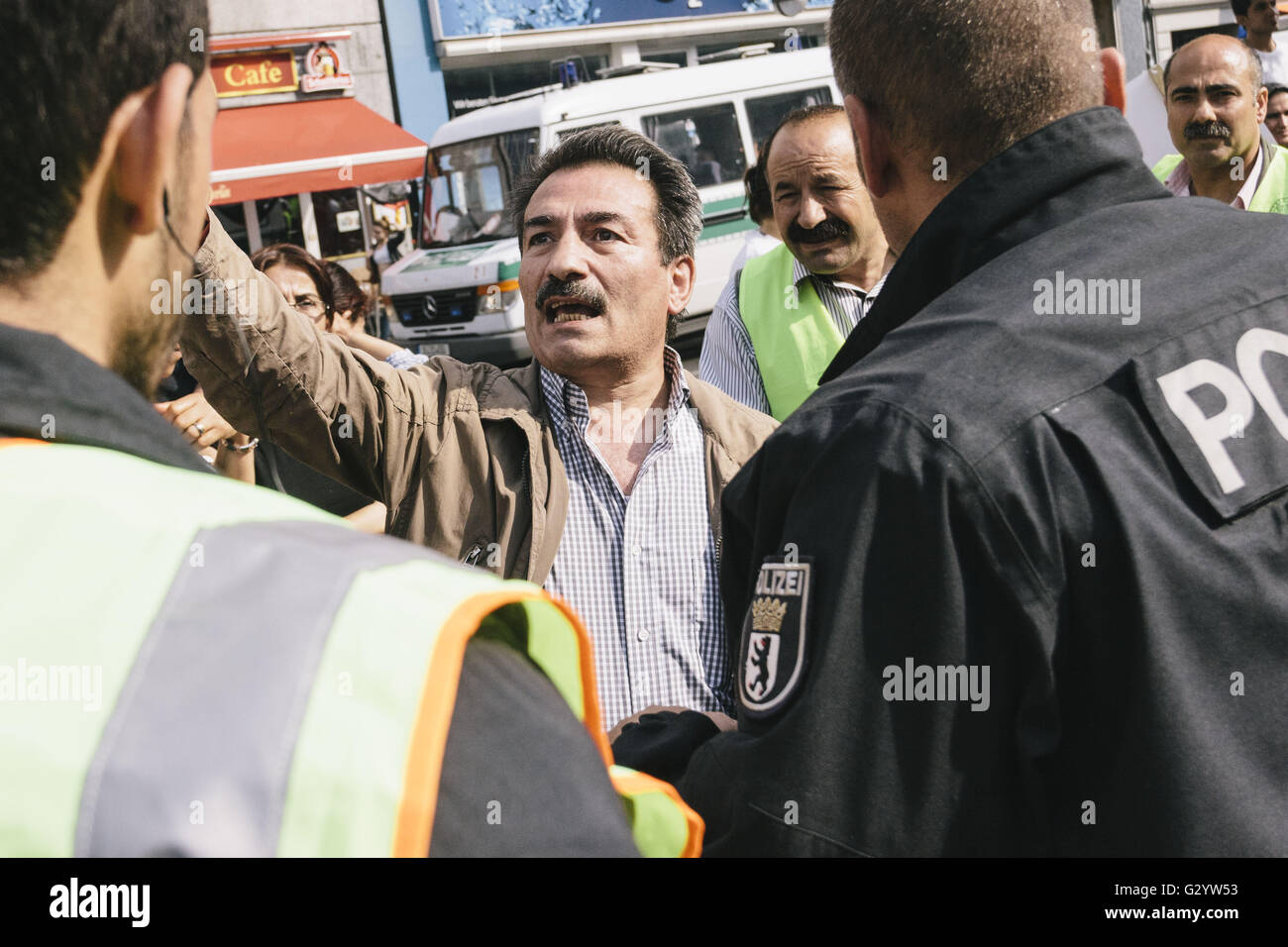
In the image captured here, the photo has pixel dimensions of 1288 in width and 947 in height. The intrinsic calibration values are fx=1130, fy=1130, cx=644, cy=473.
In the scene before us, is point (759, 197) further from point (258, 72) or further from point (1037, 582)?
point (258, 72)

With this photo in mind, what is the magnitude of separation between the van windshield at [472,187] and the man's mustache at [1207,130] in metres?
7.48

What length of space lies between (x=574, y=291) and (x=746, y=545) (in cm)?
136

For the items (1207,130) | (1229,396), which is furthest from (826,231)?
(1229,396)

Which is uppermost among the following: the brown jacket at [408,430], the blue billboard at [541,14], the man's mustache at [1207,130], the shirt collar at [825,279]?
the blue billboard at [541,14]

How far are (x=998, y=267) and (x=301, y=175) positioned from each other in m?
14.0

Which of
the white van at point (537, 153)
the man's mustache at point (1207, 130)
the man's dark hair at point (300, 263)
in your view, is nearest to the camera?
the man's mustache at point (1207, 130)

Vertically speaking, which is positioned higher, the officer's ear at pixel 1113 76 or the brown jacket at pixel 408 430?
the officer's ear at pixel 1113 76

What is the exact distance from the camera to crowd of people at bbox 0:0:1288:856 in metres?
0.67

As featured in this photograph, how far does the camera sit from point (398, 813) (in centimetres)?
66

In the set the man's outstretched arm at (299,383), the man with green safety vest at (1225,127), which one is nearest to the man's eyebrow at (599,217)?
the man's outstretched arm at (299,383)

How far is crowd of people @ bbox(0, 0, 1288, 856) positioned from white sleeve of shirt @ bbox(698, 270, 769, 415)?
1095mm

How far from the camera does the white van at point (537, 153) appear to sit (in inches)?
424

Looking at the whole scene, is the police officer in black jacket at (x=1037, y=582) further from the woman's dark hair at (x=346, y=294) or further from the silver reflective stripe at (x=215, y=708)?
the woman's dark hair at (x=346, y=294)

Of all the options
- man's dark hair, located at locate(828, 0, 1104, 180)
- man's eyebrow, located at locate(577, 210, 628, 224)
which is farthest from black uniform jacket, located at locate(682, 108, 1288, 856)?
man's eyebrow, located at locate(577, 210, 628, 224)
